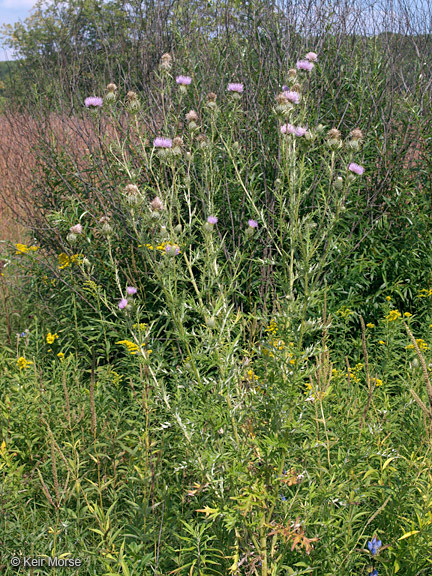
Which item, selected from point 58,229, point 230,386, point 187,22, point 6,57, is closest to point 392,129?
point 187,22

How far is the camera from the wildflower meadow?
1823 millimetres

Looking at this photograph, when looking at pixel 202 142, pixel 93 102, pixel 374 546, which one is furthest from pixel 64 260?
pixel 374 546

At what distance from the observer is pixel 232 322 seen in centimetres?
251

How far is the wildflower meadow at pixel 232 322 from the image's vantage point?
1823 millimetres

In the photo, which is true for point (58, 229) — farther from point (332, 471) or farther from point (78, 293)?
point (332, 471)

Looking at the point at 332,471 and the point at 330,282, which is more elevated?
the point at 332,471

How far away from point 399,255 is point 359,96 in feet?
4.18

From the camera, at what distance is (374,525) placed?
79.1 inches

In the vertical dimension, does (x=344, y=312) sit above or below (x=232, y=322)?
below

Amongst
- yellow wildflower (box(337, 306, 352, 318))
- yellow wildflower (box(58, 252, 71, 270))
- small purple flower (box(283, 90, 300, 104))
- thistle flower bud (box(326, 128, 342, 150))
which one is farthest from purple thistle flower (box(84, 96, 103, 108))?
yellow wildflower (box(337, 306, 352, 318))

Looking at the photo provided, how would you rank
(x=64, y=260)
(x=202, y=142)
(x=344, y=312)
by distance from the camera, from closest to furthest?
(x=202, y=142)
(x=344, y=312)
(x=64, y=260)

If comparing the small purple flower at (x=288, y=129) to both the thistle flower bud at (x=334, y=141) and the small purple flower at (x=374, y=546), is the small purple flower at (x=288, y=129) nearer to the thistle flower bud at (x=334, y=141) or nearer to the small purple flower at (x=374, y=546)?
the thistle flower bud at (x=334, y=141)

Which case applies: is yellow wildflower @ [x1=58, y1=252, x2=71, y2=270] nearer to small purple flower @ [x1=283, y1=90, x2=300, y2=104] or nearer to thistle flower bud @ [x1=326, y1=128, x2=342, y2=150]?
small purple flower @ [x1=283, y1=90, x2=300, y2=104]

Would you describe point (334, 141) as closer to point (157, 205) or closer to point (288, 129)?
point (288, 129)
